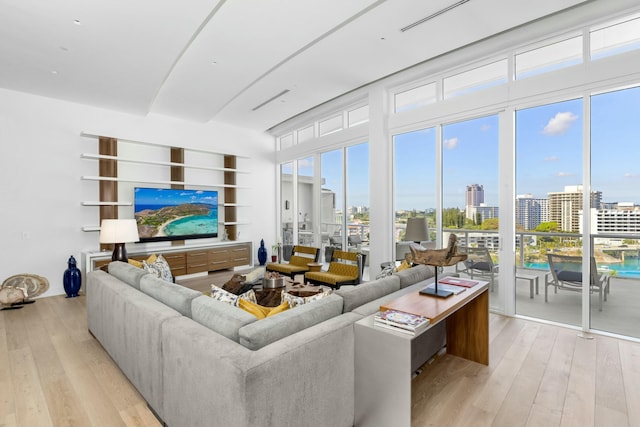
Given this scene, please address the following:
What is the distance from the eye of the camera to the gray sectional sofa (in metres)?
1.44

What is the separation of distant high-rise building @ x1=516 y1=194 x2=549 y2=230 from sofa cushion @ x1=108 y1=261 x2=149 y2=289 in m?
4.34

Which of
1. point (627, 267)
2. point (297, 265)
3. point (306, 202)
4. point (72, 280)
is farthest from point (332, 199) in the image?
point (72, 280)

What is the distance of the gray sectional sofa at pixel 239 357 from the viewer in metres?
1.44

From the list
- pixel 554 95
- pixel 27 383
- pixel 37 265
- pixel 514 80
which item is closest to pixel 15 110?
A: pixel 37 265

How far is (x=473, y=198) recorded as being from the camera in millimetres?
4406

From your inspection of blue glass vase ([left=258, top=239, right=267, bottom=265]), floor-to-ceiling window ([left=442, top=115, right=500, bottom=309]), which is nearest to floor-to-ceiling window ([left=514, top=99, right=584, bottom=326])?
floor-to-ceiling window ([left=442, top=115, right=500, bottom=309])

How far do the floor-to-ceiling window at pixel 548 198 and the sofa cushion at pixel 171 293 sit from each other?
3916 mm

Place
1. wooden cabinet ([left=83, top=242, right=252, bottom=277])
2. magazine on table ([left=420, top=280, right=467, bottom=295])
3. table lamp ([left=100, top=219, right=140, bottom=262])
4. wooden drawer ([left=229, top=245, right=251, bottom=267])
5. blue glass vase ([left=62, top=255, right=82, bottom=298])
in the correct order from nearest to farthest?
magazine on table ([left=420, top=280, right=467, bottom=295]) → table lamp ([left=100, top=219, right=140, bottom=262]) → blue glass vase ([left=62, top=255, right=82, bottom=298]) → wooden cabinet ([left=83, top=242, right=252, bottom=277]) → wooden drawer ([left=229, top=245, right=251, bottom=267])

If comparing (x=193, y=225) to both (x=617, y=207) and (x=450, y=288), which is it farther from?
(x=617, y=207)

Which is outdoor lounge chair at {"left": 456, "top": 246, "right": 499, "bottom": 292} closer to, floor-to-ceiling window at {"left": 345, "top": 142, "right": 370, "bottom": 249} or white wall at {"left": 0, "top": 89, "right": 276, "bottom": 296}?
floor-to-ceiling window at {"left": 345, "top": 142, "right": 370, "bottom": 249}

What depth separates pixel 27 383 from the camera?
2486 millimetres

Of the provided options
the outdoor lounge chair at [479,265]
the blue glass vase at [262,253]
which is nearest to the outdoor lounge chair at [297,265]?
the blue glass vase at [262,253]

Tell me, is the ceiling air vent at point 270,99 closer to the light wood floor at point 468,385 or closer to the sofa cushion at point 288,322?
the sofa cushion at point 288,322

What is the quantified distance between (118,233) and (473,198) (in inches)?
191
